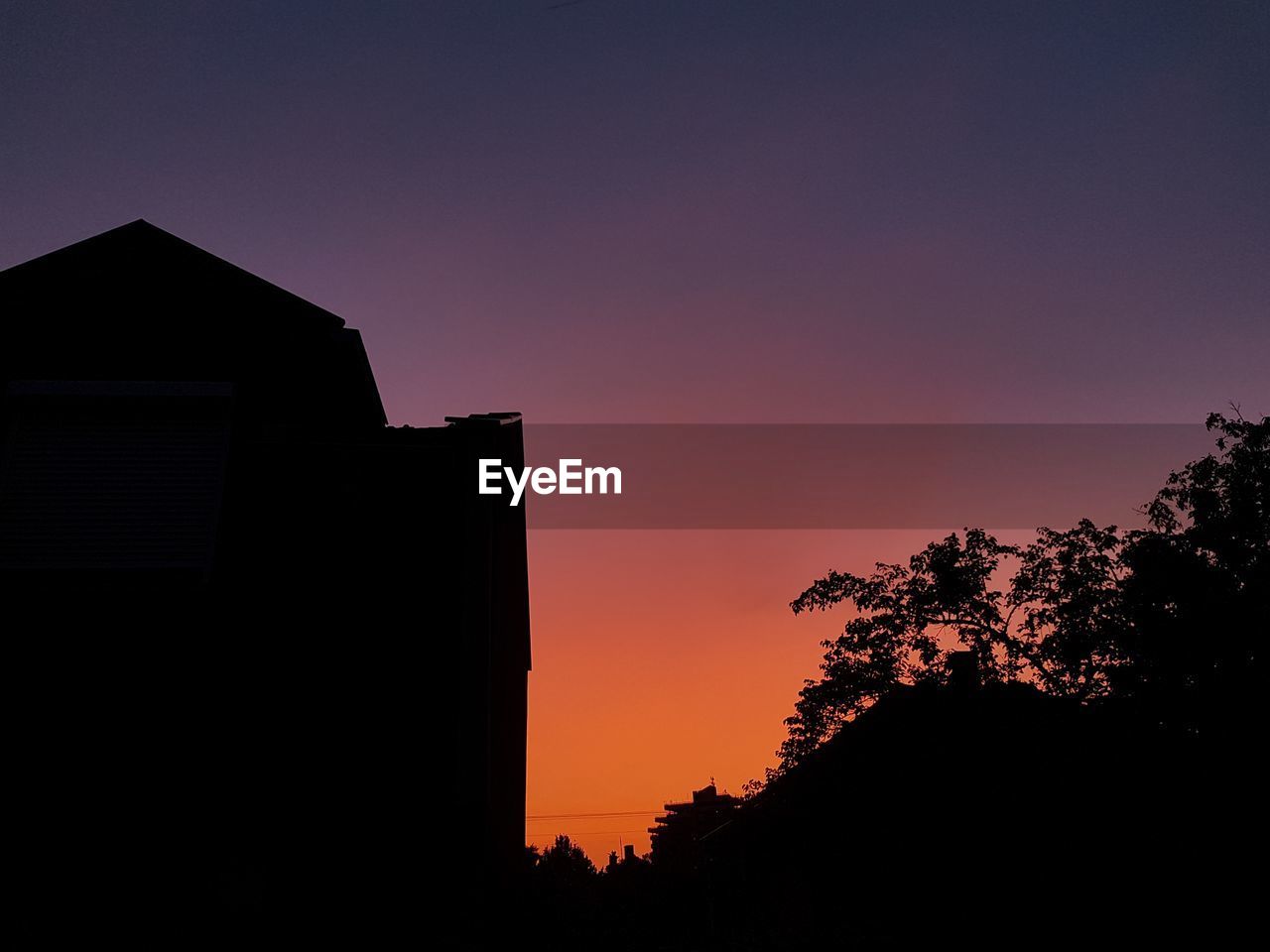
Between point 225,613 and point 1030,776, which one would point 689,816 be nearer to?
point 1030,776

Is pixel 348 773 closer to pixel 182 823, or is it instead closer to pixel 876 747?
pixel 182 823

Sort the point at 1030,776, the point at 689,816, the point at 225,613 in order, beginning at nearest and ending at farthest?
the point at 225,613 → the point at 1030,776 → the point at 689,816

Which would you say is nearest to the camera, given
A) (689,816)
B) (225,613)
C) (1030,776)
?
(225,613)

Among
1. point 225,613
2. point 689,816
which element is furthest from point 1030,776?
point 689,816

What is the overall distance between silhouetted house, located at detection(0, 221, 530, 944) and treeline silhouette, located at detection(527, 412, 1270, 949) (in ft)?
39.4

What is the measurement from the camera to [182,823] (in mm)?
7223

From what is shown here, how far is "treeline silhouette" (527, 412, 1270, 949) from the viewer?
567 inches

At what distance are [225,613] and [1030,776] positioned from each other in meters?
15.0

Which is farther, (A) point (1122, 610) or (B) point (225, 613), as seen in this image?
(A) point (1122, 610)

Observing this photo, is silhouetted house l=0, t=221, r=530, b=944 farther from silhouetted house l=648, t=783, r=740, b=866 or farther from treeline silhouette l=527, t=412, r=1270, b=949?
silhouetted house l=648, t=783, r=740, b=866

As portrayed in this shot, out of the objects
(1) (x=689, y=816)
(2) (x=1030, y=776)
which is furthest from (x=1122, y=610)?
(1) (x=689, y=816)

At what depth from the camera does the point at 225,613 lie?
25.9ft

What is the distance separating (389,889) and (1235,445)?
33.6 m

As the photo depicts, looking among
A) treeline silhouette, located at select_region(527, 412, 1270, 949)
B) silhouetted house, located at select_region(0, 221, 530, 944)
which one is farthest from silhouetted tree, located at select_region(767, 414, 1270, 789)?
silhouetted house, located at select_region(0, 221, 530, 944)
